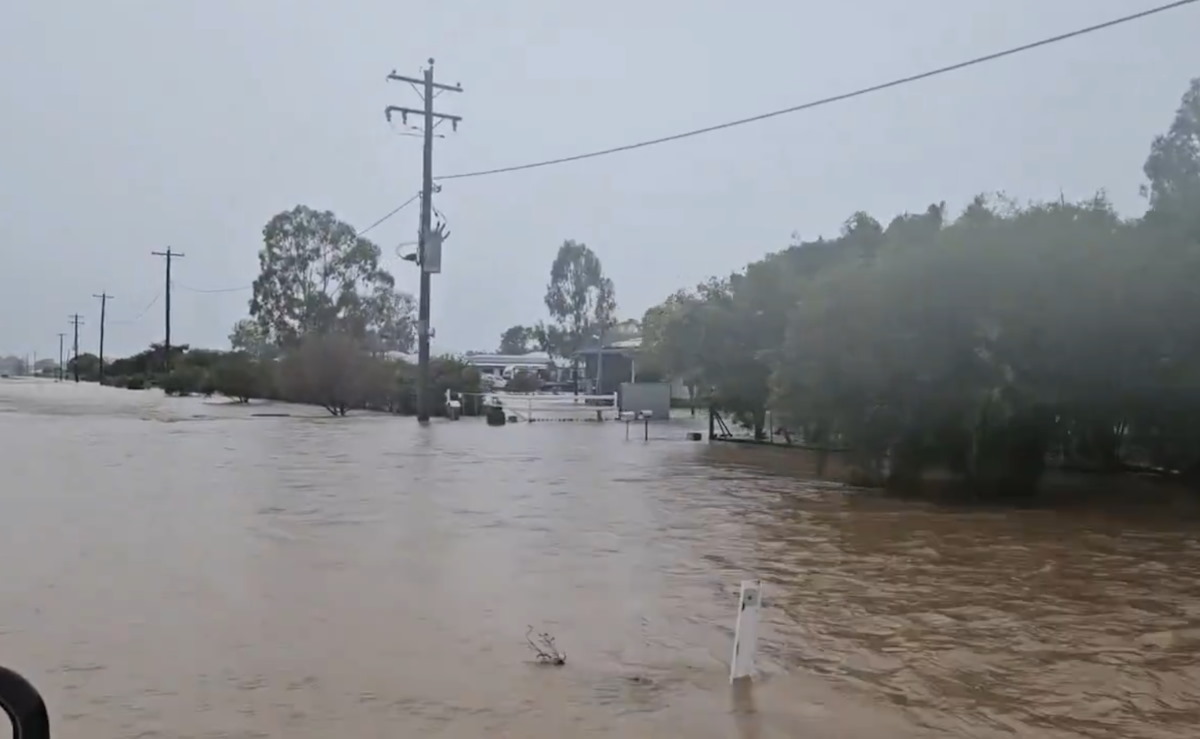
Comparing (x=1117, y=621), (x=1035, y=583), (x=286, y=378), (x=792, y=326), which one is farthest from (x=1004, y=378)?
(x=286, y=378)

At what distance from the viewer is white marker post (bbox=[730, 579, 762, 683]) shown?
7160mm

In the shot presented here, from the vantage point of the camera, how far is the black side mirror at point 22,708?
8.77ft

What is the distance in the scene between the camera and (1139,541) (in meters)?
13.7

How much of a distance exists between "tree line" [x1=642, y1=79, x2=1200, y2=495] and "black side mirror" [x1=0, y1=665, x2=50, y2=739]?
16284 millimetres

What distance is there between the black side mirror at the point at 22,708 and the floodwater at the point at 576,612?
11.8ft

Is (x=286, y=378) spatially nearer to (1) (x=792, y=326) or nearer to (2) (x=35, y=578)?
(1) (x=792, y=326)

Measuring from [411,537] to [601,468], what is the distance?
32.5 ft

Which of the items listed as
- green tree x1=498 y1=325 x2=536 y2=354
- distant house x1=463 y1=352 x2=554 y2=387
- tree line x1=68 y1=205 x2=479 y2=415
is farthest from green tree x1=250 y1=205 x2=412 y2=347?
green tree x1=498 y1=325 x2=536 y2=354

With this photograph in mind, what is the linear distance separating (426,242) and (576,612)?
30.7m

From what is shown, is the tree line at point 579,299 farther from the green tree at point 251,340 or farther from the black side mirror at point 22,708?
the black side mirror at point 22,708

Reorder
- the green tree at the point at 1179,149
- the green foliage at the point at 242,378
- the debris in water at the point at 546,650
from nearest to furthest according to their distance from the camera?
the debris in water at the point at 546,650, the green tree at the point at 1179,149, the green foliage at the point at 242,378

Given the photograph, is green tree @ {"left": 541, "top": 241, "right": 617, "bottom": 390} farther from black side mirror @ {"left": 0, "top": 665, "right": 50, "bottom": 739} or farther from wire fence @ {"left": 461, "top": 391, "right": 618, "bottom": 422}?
black side mirror @ {"left": 0, "top": 665, "right": 50, "bottom": 739}

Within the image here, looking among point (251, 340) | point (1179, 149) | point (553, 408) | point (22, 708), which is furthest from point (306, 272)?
point (22, 708)

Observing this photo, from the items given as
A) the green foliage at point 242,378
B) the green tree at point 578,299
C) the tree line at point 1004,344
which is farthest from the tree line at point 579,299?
the tree line at point 1004,344
